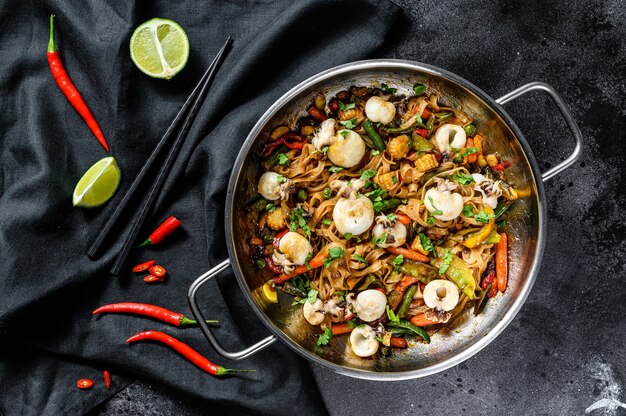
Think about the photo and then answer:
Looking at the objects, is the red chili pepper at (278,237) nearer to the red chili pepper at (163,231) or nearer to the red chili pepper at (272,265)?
the red chili pepper at (272,265)

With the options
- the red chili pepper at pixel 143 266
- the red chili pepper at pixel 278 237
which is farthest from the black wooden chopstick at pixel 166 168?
the red chili pepper at pixel 278 237

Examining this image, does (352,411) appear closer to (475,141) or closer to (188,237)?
(188,237)

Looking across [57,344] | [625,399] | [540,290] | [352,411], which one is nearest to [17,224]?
[57,344]

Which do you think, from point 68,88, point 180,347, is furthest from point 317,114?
point 180,347

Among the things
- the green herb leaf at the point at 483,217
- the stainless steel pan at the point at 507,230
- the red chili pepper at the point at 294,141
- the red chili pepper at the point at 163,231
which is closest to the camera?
the stainless steel pan at the point at 507,230

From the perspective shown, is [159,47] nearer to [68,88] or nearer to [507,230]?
[68,88]

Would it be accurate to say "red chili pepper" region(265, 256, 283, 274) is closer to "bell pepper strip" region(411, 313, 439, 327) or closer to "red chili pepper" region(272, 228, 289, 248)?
"red chili pepper" region(272, 228, 289, 248)
